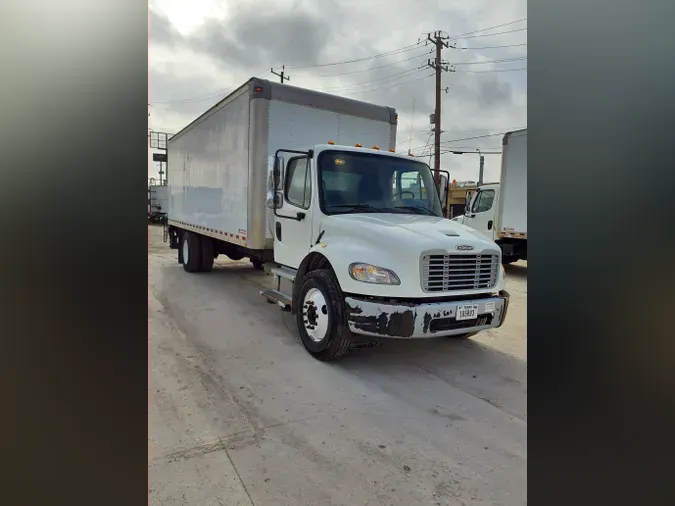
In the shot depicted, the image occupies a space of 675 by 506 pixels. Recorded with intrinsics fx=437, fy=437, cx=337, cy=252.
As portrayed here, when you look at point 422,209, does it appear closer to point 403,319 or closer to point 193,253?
point 403,319

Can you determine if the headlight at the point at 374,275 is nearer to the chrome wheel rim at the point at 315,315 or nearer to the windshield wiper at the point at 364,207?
the chrome wheel rim at the point at 315,315

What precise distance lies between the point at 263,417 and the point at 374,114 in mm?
5632

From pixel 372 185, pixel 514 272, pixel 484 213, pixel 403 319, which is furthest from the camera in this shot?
pixel 484 213

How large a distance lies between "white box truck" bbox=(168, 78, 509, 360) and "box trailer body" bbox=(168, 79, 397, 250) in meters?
0.02

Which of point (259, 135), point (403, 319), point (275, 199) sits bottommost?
point (403, 319)

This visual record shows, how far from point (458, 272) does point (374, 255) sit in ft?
3.01

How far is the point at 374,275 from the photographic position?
436 cm

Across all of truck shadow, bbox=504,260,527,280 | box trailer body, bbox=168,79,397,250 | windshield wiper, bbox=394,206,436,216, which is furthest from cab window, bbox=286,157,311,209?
truck shadow, bbox=504,260,527,280

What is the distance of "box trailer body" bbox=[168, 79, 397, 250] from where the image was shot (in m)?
6.63

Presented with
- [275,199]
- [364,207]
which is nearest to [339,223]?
[364,207]

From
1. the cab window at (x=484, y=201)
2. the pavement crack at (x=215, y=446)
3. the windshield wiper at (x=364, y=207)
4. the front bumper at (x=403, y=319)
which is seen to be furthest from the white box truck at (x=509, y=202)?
the pavement crack at (x=215, y=446)

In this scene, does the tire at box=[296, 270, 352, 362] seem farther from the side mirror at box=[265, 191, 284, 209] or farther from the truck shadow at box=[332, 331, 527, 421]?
the side mirror at box=[265, 191, 284, 209]
